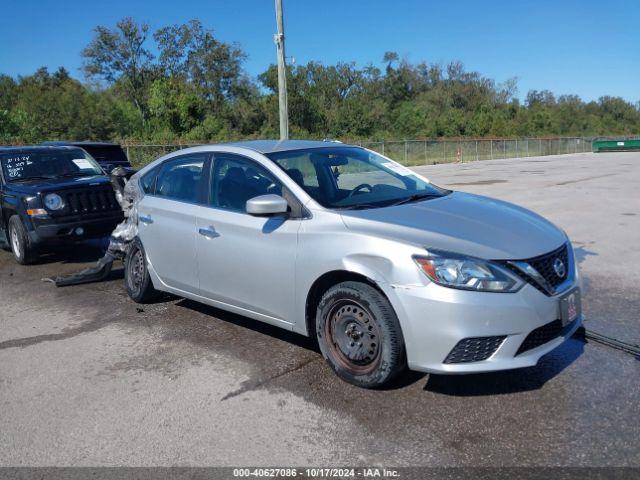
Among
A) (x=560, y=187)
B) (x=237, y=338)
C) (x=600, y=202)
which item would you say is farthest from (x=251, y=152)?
(x=560, y=187)

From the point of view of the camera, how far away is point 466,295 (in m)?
3.42

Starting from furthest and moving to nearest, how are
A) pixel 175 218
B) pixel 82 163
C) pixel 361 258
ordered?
1. pixel 82 163
2. pixel 175 218
3. pixel 361 258

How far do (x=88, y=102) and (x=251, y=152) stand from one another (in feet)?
163

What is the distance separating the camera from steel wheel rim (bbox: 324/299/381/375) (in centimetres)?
386

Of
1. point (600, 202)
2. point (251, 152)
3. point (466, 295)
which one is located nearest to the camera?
point (466, 295)

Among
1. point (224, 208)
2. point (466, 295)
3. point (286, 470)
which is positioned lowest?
point (286, 470)

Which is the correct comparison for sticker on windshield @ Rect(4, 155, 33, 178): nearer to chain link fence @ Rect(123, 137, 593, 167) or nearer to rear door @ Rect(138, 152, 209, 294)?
rear door @ Rect(138, 152, 209, 294)

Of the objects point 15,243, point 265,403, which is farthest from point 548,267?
point 15,243

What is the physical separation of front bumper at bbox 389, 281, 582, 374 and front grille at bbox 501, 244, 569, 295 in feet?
0.19

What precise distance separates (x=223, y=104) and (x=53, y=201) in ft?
172

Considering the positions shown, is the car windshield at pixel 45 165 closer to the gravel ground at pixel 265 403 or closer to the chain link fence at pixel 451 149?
the gravel ground at pixel 265 403

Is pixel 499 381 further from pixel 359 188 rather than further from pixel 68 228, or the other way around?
pixel 68 228

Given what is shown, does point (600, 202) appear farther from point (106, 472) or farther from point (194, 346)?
point (106, 472)

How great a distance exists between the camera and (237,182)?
494 centimetres
